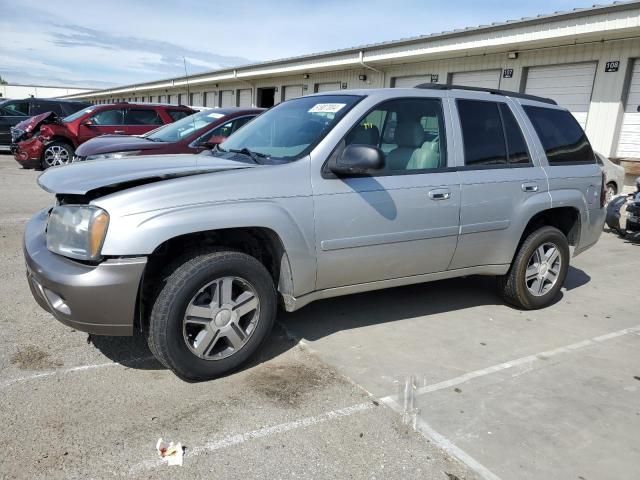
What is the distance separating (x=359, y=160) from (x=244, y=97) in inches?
993

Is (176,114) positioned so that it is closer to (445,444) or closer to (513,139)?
(513,139)

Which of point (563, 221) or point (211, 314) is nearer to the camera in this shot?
point (211, 314)

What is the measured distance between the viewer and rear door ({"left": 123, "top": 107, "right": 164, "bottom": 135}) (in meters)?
12.6

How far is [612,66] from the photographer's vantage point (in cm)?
1188

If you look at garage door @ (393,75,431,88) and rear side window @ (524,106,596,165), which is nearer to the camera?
rear side window @ (524,106,596,165)

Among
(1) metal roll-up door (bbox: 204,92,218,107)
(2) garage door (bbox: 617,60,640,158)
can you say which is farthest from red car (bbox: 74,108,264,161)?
(1) metal roll-up door (bbox: 204,92,218,107)

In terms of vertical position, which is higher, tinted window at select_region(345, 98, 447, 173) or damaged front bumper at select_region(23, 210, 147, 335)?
tinted window at select_region(345, 98, 447, 173)

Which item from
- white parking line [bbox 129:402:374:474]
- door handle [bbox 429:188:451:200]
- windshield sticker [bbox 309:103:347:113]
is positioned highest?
windshield sticker [bbox 309:103:347:113]

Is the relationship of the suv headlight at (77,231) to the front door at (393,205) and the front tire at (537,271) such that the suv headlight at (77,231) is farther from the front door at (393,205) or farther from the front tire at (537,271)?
the front tire at (537,271)

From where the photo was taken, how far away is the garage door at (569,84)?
12.5 meters

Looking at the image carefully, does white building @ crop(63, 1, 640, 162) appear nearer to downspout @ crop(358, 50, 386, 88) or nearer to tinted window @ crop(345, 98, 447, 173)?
downspout @ crop(358, 50, 386, 88)

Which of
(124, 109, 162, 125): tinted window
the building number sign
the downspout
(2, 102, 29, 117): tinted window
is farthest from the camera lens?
the downspout

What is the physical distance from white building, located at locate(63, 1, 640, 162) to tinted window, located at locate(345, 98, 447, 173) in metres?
7.24

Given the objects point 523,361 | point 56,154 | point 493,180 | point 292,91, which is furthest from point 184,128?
point 292,91
